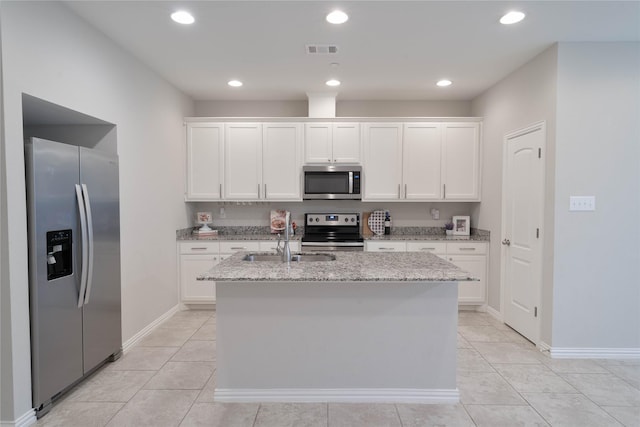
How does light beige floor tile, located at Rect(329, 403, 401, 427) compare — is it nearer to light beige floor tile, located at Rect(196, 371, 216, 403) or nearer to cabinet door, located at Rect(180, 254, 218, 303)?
light beige floor tile, located at Rect(196, 371, 216, 403)

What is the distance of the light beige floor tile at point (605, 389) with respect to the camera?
2.31m

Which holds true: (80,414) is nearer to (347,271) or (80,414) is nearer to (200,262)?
(347,271)

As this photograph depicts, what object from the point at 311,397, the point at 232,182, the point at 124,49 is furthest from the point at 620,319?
the point at 124,49

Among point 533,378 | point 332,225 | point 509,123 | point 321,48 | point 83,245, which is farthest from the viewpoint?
point 332,225

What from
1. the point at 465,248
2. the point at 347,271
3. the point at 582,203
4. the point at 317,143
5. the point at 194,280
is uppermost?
the point at 317,143

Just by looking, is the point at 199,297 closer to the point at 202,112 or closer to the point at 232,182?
the point at 232,182

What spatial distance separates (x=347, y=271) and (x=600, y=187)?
7.65 ft

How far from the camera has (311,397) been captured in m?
2.27

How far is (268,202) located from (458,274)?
10.1 ft

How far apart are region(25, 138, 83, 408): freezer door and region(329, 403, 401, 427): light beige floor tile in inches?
68.4

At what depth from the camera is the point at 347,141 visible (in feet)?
14.3

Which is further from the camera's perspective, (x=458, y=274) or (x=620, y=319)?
(x=620, y=319)

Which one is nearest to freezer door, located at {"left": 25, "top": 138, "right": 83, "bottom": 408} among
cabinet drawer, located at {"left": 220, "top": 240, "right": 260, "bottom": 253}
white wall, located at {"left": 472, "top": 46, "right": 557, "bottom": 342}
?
cabinet drawer, located at {"left": 220, "top": 240, "right": 260, "bottom": 253}

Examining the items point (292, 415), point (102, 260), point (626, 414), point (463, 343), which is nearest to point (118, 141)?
point (102, 260)
